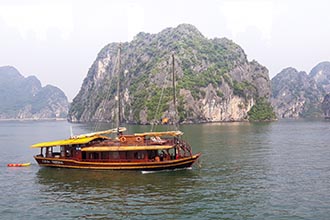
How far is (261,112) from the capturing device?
190 metres

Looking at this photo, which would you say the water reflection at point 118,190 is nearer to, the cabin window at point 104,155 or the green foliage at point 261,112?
the cabin window at point 104,155

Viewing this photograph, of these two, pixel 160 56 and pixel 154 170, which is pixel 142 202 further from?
pixel 160 56

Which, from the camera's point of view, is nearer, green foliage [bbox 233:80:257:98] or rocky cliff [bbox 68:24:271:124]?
rocky cliff [bbox 68:24:271:124]

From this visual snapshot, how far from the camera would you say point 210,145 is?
64.6 metres

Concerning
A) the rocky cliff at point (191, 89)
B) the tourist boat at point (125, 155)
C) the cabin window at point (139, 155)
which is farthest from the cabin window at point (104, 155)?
the rocky cliff at point (191, 89)

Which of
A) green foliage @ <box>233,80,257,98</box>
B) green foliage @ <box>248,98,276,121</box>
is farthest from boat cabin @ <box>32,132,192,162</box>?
green foliage @ <box>248,98,276,121</box>

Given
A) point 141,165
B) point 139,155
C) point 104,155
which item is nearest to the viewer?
point 141,165

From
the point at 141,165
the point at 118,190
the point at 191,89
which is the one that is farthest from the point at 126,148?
the point at 191,89

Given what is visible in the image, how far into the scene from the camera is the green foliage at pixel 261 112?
614 feet

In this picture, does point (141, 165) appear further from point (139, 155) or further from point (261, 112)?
point (261, 112)

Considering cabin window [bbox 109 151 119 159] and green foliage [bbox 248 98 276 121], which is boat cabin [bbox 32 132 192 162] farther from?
green foliage [bbox 248 98 276 121]

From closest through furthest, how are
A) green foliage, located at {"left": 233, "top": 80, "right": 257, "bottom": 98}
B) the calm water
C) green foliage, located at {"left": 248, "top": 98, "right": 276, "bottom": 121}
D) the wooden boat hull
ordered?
the calm water, the wooden boat hull, green foliage, located at {"left": 233, "top": 80, "right": 257, "bottom": 98}, green foliage, located at {"left": 248, "top": 98, "right": 276, "bottom": 121}

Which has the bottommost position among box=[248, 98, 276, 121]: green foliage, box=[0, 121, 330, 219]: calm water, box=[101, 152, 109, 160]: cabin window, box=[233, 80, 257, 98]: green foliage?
box=[0, 121, 330, 219]: calm water

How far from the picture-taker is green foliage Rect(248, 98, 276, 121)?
187000mm
